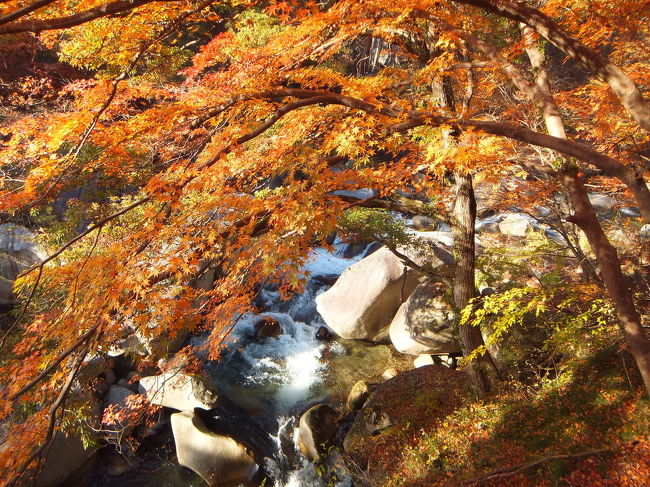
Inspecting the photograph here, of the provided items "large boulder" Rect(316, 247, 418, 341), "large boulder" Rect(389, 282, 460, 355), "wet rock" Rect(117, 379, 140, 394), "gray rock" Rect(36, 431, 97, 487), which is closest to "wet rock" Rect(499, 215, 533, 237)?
"large boulder" Rect(316, 247, 418, 341)

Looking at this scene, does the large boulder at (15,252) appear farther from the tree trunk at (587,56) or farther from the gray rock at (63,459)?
the tree trunk at (587,56)

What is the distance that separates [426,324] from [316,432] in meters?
3.81

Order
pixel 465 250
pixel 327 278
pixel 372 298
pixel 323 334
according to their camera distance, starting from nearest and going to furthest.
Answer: pixel 465 250, pixel 372 298, pixel 323 334, pixel 327 278

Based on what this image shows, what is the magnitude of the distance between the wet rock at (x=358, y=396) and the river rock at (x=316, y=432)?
0.53m

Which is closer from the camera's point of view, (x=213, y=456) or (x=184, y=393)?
(x=213, y=456)

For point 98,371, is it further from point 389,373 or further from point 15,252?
point 389,373

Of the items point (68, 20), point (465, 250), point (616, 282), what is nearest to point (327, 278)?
point (465, 250)

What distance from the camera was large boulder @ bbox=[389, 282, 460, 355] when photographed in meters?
9.11

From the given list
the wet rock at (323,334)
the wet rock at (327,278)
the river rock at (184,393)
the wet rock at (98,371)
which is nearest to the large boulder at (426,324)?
the wet rock at (323,334)

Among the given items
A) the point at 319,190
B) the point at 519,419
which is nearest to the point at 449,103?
the point at 319,190

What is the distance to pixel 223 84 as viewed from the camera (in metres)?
5.64

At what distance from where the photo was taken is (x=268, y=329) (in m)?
11.7

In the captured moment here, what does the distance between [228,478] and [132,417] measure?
276cm

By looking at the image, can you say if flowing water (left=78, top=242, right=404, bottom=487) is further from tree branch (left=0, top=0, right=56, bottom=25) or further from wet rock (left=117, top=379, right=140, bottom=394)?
tree branch (left=0, top=0, right=56, bottom=25)
